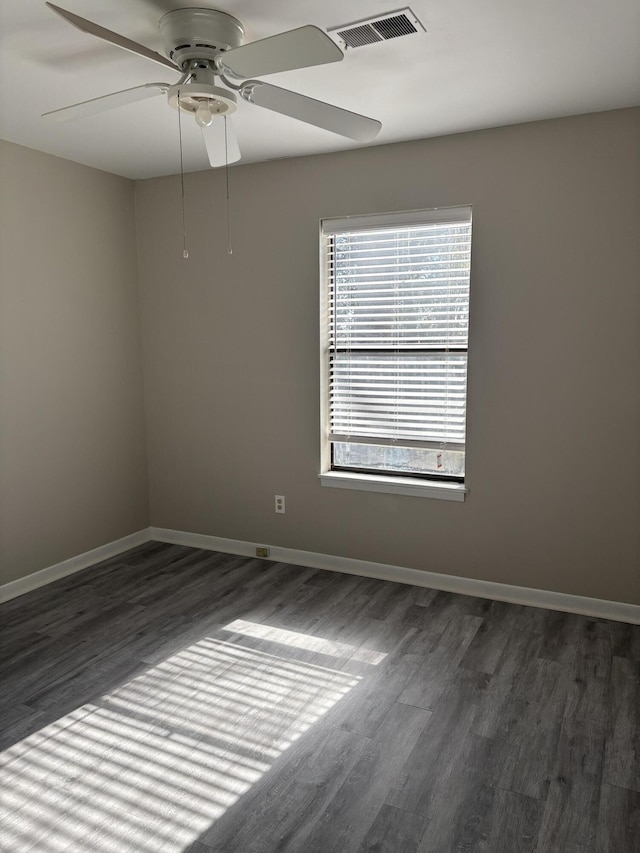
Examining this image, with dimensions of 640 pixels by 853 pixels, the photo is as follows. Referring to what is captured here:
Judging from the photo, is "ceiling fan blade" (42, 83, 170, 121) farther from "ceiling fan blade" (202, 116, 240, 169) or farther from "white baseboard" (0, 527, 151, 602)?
"white baseboard" (0, 527, 151, 602)

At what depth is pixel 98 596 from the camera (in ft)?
12.4

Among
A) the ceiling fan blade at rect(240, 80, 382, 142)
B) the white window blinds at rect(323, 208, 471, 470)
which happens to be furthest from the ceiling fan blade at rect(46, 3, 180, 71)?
the white window blinds at rect(323, 208, 471, 470)

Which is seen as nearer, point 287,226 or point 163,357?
point 287,226

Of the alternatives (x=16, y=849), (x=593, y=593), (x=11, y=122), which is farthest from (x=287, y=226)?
(x=16, y=849)

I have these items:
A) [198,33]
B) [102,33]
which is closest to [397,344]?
[198,33]

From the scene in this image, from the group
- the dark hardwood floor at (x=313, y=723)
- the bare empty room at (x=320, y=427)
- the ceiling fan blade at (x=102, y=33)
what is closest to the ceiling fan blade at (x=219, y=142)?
the bare empty room at (x=320, y=427)

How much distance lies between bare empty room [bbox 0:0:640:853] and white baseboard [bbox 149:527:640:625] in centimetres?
2

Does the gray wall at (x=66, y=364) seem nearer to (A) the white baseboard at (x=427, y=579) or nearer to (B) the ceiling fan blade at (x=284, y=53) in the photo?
(A) the white baseboard at (x=427, y=579)

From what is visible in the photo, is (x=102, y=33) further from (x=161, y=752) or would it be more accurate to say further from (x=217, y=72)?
(x=161, y=752)

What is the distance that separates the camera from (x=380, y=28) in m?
2.23

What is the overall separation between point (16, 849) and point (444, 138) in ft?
11.9

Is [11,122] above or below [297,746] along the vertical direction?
above

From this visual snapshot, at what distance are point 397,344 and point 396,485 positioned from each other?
84 centimetres

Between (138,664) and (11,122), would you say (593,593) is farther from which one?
(11,122)
